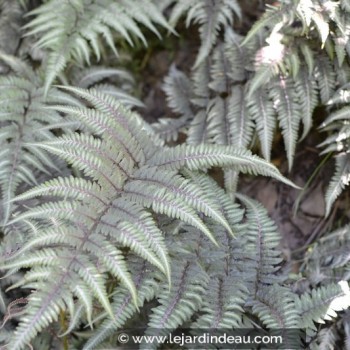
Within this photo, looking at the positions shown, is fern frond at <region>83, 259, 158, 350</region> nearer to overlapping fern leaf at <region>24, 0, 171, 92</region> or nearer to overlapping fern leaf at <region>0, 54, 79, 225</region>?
overlapping fern leaf at <region>0, 54, 79, 225</region>

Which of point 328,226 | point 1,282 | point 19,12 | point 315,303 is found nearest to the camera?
point 315,303

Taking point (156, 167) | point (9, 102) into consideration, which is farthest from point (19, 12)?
point (156, 167)

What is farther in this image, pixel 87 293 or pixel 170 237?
pixel 170 237

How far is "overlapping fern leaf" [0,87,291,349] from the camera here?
2.10 m

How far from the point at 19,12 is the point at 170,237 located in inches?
83.9

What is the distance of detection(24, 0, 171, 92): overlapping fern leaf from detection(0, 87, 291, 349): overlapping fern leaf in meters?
0.63

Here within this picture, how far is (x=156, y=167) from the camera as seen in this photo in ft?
8.63

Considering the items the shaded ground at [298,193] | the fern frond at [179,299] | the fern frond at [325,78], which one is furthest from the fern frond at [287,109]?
the fern frond at [179,299]

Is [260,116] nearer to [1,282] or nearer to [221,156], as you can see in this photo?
[221,156]

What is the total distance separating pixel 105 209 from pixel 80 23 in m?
1.49

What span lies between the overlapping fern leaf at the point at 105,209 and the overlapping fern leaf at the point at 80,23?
63 centimetres

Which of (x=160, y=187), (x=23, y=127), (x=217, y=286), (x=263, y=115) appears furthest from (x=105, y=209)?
(x=263, y=115)

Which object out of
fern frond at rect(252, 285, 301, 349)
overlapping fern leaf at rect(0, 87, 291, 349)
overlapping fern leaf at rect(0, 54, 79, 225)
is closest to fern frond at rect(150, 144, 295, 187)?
overlapping fern leaf at rect(0, 87, 291, 349)

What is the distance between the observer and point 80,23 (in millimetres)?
3283
